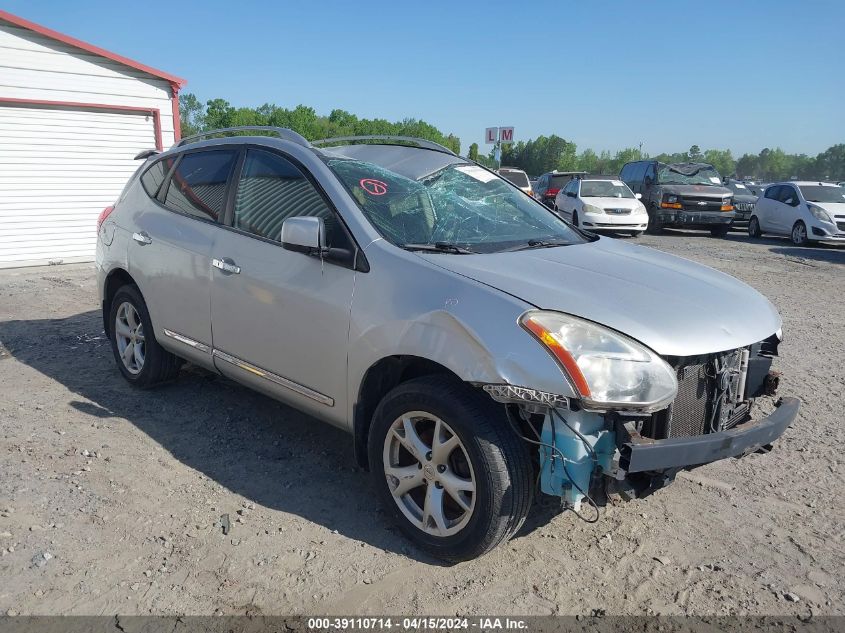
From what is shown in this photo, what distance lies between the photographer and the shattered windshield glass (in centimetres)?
354

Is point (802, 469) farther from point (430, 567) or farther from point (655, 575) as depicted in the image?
point (430, 567)

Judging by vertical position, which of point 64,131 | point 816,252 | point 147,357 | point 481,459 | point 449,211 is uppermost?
point 64,131

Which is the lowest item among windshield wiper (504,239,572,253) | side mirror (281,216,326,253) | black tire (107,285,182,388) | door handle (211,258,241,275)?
black tire (107,285,182,388)

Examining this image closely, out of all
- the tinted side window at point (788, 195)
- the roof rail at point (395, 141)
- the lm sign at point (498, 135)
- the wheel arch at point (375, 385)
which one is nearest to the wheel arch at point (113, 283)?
the roof rail at point (395, 141)

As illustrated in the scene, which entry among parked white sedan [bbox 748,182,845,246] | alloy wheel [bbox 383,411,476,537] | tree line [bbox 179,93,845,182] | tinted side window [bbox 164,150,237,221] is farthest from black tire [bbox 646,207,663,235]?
tree line [bbox 179,93,845,182]

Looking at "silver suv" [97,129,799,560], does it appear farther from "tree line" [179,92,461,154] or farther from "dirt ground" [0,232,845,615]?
"tree line" [179,92,461,154]

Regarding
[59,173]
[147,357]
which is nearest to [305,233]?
[147,357]

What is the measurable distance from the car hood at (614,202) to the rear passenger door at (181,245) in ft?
47.5

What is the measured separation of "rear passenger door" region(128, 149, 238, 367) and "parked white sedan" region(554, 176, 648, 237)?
13.8 meters

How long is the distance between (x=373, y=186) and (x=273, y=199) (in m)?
0.62

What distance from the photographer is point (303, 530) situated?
3.33m

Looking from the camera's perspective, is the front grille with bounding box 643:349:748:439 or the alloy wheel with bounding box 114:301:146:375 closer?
the front grille with bounding box 643:349:748:439

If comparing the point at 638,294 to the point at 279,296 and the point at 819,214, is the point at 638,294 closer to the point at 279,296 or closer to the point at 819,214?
the point at 279,296

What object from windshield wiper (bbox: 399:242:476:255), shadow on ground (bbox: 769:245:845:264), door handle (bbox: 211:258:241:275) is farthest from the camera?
shadow on ground (bbox: 769:245:845:264)
